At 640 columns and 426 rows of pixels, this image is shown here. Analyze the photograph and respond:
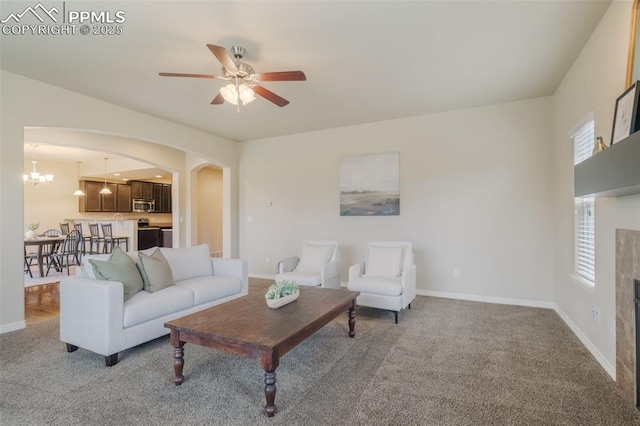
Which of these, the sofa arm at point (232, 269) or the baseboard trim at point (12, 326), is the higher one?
the sofa arm at point (232, 269)

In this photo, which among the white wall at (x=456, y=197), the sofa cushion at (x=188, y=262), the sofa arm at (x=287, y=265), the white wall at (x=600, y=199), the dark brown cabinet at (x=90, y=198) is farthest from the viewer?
the dark brown cabinet at (x=90, y=198)

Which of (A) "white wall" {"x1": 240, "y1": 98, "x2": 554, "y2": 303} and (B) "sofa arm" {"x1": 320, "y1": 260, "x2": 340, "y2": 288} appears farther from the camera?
(A) "white wall" {"x1": 240, "y1": 98, "x2": 554, "y2": 303}

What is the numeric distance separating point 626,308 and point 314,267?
3306 millimetres

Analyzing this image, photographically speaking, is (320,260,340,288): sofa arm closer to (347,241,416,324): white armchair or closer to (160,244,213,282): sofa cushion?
(347,241,416,324): white armchair

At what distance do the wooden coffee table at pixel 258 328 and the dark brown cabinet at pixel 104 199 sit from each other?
27.8ft

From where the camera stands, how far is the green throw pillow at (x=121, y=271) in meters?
2.89

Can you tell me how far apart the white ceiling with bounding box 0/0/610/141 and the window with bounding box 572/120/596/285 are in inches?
31.9

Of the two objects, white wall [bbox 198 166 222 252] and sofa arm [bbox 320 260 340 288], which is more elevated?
white wall [bbox 198 166 222 252]

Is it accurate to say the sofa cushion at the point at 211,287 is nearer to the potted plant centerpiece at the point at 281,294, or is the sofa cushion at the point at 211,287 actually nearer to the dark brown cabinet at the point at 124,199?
the potted plant centerpiece at the point at 281,294

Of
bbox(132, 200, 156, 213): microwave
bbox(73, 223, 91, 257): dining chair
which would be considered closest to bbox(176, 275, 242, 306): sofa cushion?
bbox(73, 223, 91, 257): dining chair

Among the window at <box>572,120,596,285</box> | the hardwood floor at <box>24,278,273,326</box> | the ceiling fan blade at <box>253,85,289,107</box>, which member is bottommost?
the hardwood floor at <box>24,278,273,326</box>

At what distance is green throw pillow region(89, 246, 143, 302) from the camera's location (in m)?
2.89

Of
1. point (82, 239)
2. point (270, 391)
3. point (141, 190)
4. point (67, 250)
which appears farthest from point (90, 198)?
point (270, 391)

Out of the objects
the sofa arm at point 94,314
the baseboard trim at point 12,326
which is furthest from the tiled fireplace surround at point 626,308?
the baseboard trim at point 12,326
